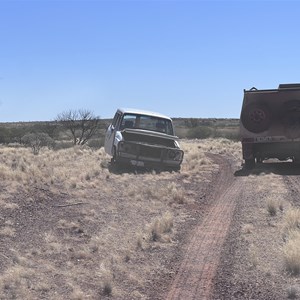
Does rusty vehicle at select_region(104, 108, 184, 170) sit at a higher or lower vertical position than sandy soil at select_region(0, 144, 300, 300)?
higher

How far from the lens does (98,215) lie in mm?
10562

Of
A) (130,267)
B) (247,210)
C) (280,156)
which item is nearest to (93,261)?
(130,267)

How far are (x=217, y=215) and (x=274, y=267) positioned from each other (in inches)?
150

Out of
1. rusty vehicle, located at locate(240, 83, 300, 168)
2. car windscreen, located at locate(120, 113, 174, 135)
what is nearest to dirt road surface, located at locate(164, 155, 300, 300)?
rusty vehicle, located at locate(240, 83, 300, 168)

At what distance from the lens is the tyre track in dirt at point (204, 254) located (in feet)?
20.0

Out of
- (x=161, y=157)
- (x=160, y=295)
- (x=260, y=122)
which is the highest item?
(x=260, y=122)

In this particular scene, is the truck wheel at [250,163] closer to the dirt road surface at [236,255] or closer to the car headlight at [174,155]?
the car headlight at [174,155]

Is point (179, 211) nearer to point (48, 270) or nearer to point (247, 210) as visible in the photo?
point (247, 210)

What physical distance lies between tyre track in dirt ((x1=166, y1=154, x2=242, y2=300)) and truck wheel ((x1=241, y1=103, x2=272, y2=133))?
494 centimetres

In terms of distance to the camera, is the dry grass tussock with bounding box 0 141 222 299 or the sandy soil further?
the dry grass tussock with bounding box 0 141 222 299

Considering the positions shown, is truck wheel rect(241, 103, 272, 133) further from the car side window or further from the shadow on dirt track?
the car side window

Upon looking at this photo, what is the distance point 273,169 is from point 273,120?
2.25 meters

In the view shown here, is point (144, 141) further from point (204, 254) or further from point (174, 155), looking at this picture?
point (204, 254)

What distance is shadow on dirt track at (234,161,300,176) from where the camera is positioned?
17922 mm
